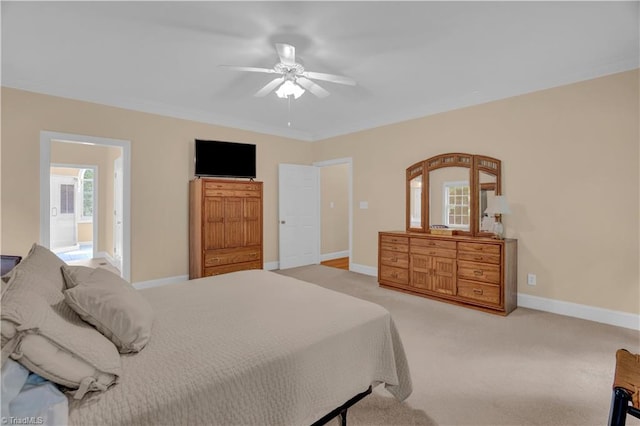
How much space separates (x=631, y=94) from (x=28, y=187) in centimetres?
650

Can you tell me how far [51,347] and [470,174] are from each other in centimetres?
424

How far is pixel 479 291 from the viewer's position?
3.47 metres

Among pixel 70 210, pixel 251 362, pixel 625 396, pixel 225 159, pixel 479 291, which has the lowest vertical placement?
pixel 479 291

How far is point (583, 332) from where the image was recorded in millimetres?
2863

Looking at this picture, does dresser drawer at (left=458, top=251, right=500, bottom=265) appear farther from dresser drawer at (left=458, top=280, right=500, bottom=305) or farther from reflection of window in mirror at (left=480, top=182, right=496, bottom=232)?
reflection of window in mirror at (left=480, top=182, right=496, bottom=232)

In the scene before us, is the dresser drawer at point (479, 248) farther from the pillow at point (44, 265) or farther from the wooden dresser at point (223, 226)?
the pillow at point (44, 265)

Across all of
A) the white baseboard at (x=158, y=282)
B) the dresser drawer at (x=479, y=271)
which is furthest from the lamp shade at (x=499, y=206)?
the white baseboard at (x=158, y=282)

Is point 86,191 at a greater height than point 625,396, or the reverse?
point 86,191

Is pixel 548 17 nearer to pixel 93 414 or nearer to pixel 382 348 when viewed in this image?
pixel 382 348

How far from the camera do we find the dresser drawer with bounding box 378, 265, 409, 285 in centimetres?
418

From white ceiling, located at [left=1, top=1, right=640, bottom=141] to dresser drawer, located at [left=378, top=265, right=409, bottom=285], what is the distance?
7.77 feet

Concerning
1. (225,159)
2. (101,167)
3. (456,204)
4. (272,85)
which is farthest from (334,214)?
(101,167)

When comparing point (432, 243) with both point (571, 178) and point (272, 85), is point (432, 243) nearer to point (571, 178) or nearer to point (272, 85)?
point (571, 178)

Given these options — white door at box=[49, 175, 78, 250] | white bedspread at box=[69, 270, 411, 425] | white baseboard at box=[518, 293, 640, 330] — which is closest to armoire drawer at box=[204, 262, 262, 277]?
white bedspread at box=[69, 270, 411, 425]
